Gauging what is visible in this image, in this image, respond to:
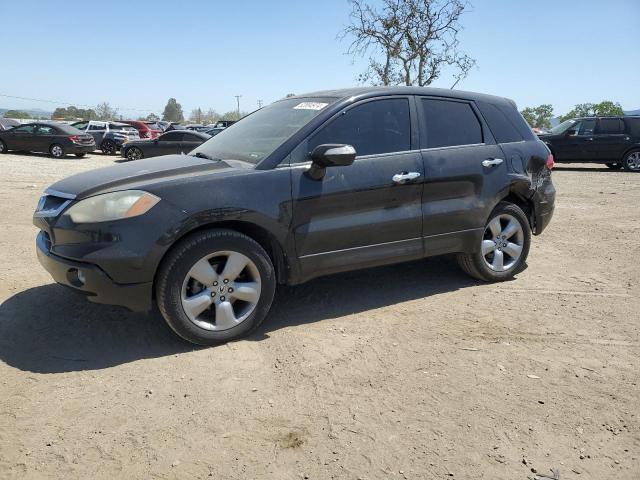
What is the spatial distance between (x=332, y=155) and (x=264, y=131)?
2.81 ft

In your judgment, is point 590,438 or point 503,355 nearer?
point 590,438

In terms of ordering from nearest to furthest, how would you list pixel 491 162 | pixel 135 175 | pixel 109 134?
pixel 135 175
pixel 491 162
pixel 109 134

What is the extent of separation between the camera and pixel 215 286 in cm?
350

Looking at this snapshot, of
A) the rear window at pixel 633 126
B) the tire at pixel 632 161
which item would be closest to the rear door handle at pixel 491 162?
the tire at pixel 632 161

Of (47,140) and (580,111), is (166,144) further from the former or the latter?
(580,111)

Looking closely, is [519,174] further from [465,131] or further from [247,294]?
[247,294]

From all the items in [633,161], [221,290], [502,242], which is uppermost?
[633,161]

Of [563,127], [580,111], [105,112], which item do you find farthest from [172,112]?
[563,127]

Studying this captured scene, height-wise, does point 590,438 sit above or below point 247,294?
below

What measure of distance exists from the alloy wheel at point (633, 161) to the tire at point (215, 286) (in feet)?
53.4

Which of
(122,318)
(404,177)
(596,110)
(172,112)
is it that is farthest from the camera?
(172,112)

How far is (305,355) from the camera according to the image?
347 cm

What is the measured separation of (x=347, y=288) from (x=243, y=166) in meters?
1.63

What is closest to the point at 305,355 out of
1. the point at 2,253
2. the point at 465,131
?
the point at 465,131
